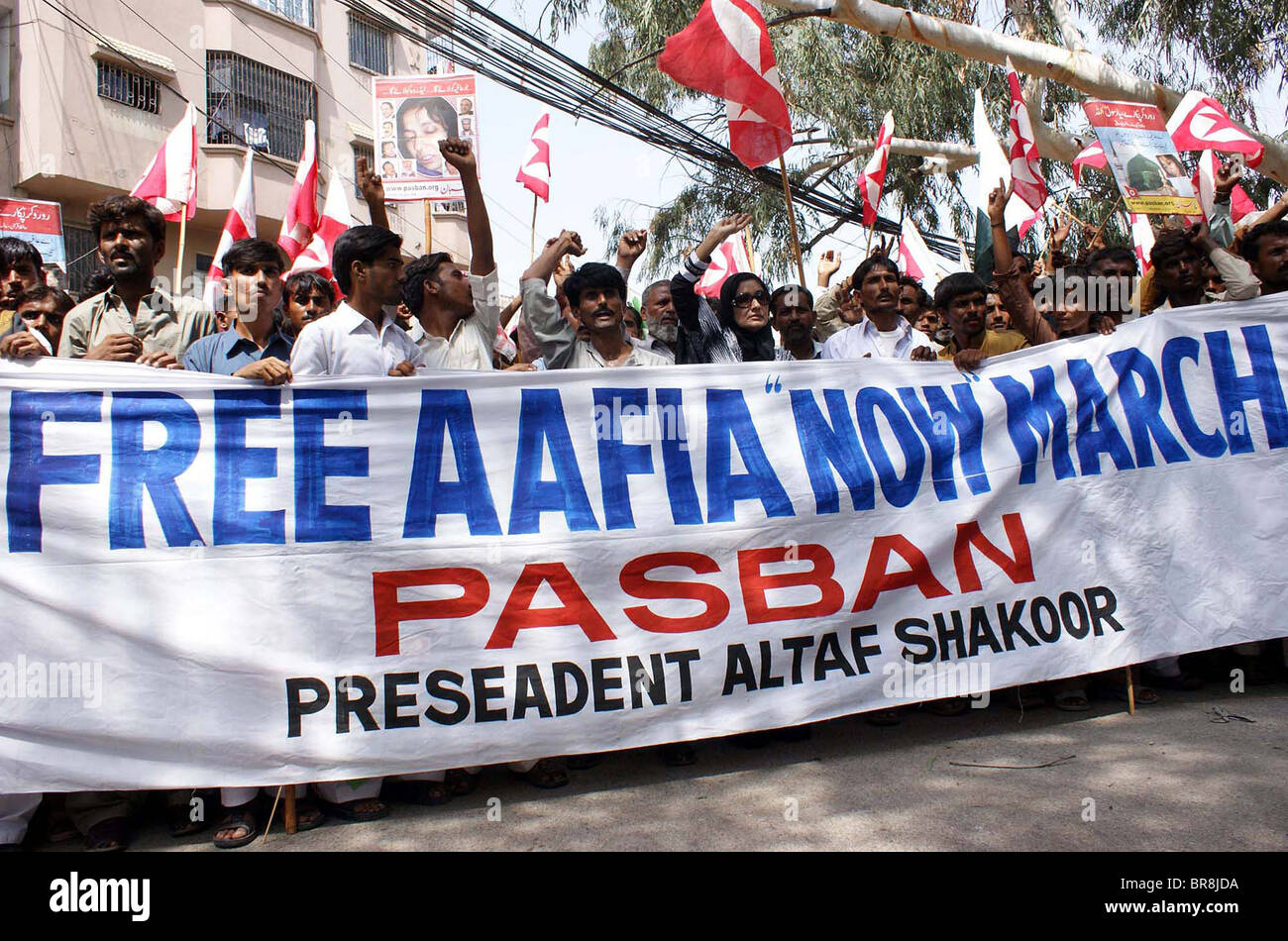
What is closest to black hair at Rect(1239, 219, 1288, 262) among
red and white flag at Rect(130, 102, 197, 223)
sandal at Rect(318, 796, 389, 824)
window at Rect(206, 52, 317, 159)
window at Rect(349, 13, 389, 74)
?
sandal at Rect(318, 796, 389, 824)

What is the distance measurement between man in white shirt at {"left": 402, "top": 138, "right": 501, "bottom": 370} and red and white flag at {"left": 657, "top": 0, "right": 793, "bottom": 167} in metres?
1.65

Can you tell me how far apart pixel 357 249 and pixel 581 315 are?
37.0 inches

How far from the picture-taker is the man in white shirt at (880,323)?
4984 mm

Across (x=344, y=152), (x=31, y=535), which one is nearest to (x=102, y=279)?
(x=31, y=535)

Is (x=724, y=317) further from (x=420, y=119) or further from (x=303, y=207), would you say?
(x=303, y=207)

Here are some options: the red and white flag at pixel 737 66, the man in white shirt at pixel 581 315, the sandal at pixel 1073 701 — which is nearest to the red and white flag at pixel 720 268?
the red and white flag at pixel 737 66

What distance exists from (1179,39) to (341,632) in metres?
12.6

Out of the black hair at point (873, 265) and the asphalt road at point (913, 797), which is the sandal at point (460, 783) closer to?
the asphalt road at point (913, 797)

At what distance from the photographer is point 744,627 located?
3.59 m

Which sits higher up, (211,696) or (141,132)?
(141,132)

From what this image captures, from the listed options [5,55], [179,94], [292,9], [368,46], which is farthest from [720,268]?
[368,46]

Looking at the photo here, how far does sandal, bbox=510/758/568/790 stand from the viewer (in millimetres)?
3500

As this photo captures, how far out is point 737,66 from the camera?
17.0 feet
